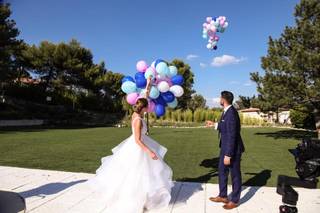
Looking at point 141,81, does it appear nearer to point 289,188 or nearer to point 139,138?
point 139,138

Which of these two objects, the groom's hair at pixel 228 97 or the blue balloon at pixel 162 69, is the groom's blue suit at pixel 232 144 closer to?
the groom's hair at pixel 228 97

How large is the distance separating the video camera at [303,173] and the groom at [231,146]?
1189 millimetres

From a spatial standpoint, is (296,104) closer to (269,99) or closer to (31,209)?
(269,99)

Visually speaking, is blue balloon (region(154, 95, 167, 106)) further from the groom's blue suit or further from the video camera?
the video camera

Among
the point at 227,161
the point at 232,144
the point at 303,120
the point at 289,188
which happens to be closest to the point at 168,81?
the point at 232,144

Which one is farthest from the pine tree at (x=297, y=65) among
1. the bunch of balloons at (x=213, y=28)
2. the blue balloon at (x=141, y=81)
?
the blue balloon at (x=141, y=81)

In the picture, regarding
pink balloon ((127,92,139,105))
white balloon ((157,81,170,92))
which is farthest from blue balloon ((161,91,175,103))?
pink balloon ((127,92,139,105))

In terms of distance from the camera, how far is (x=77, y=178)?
286 inches

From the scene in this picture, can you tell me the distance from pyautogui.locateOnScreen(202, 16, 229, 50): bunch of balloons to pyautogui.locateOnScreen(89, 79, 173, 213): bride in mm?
5547

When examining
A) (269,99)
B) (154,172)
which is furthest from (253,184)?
(269,99)

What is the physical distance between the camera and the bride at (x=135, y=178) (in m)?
5.16

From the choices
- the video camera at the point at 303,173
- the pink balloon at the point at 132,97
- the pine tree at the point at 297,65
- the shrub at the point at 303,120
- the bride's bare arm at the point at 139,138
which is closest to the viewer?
the video camera at the point at 303,173

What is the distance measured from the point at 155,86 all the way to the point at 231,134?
169cm

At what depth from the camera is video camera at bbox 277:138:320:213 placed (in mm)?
4102
